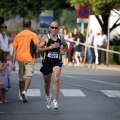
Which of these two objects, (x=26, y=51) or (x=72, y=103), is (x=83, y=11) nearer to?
(x=26, y=51)

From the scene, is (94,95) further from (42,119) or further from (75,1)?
(75,1)

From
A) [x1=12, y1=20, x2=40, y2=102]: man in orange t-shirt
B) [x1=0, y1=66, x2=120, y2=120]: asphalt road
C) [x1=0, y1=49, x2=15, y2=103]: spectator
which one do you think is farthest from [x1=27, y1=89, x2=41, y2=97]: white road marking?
[x1=0, y1=49, x2=15, y2=103]: spectator

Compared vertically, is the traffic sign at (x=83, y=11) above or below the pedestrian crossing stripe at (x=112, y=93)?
above

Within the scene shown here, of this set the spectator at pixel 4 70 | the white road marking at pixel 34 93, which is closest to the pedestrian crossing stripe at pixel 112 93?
the white road marking at pixel 34 93

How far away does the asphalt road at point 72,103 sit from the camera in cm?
1304

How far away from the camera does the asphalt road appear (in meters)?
13.0

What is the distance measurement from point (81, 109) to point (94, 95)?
330cm

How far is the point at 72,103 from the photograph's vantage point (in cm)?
1533

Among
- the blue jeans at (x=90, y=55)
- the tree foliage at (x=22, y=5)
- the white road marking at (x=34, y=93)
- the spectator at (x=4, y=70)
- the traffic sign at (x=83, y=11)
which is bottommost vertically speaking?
the blue jeans at (x=90, y=55)

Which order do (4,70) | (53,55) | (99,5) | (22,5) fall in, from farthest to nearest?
(22,5), (99,5), (4,70), (53,55)

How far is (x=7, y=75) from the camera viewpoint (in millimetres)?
15531

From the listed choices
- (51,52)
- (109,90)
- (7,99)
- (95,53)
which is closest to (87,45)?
(95,53)

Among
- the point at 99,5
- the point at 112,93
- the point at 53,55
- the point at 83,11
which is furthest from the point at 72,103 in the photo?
the point at 83,11

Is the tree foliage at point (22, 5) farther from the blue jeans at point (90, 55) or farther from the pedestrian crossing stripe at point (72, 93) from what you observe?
the pedestrian crossing stripe at point (72, 93)
